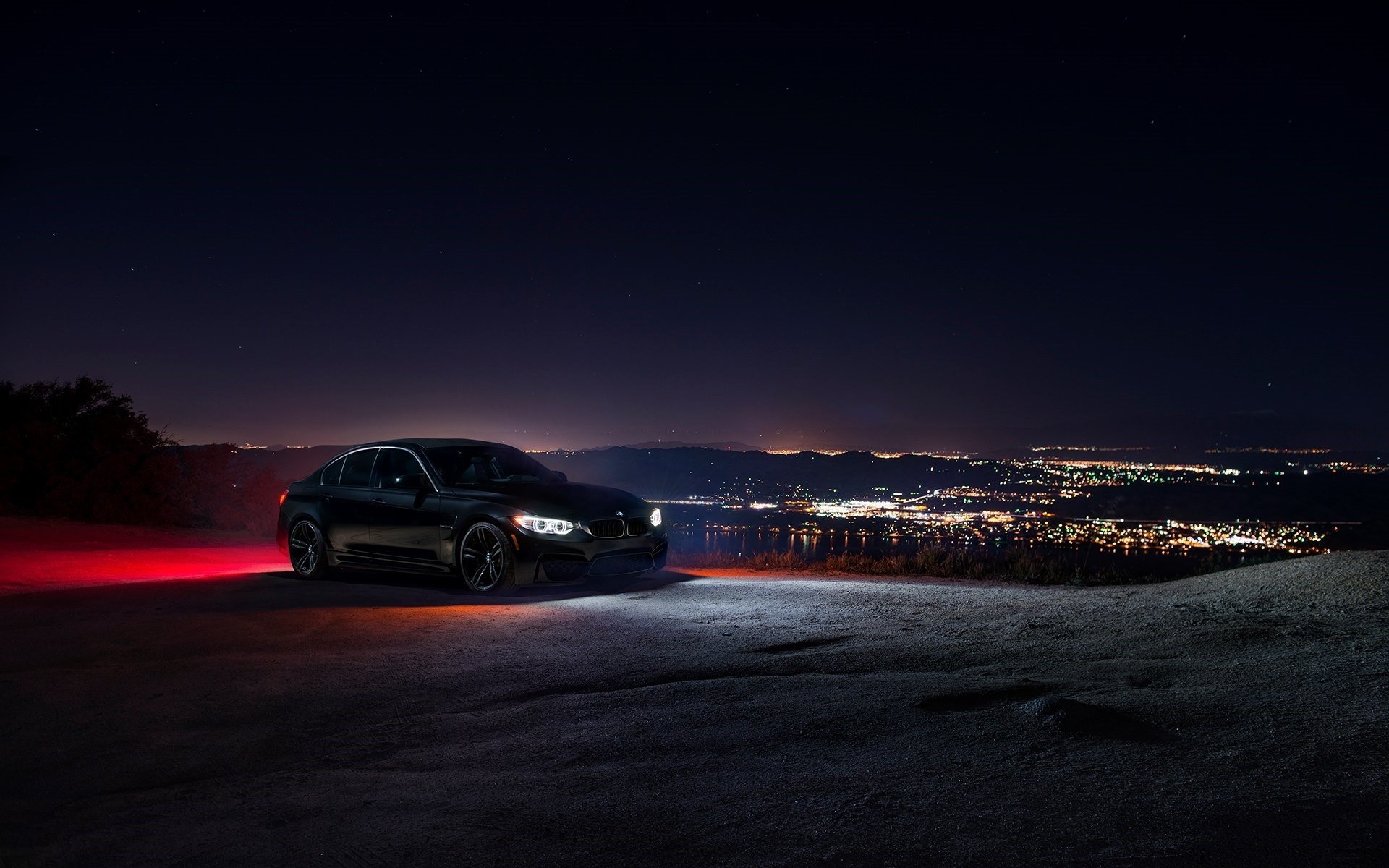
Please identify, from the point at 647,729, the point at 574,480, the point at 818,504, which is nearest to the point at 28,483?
the point at 574,480

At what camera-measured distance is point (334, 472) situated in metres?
12.6

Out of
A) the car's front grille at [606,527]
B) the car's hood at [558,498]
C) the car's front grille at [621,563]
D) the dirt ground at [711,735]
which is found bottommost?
the dirt ground at [711,735]

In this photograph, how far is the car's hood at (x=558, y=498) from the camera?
10883mm

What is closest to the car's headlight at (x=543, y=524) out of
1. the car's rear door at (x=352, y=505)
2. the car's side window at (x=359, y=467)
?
the car's rear door at (x=352, y=505)

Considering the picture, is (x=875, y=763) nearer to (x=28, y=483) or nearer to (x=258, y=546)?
(x=258, y=546)

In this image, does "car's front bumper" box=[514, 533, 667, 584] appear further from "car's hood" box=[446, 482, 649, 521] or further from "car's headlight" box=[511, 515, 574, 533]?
"car's hood" box=[446, 482, 649, 521]

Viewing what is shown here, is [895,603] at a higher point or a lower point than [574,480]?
lower

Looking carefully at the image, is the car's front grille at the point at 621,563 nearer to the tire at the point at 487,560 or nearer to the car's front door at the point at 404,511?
the tire at the point at 487,560

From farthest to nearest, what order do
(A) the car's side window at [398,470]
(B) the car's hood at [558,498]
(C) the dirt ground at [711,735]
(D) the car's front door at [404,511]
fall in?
(A) the car's side window at [398,470] → (D) the car's front door at [404,511] → (B) the car's hood at [558,498] → (C) the dirt ground at [711,735]

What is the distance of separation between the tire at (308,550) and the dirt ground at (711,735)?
2821mm

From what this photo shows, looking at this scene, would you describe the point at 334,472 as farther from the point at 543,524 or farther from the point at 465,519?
the point at 543,524

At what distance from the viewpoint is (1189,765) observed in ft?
14.6

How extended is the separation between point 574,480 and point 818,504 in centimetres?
4349

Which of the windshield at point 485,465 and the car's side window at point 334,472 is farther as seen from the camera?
the car's side window at point 334,472
